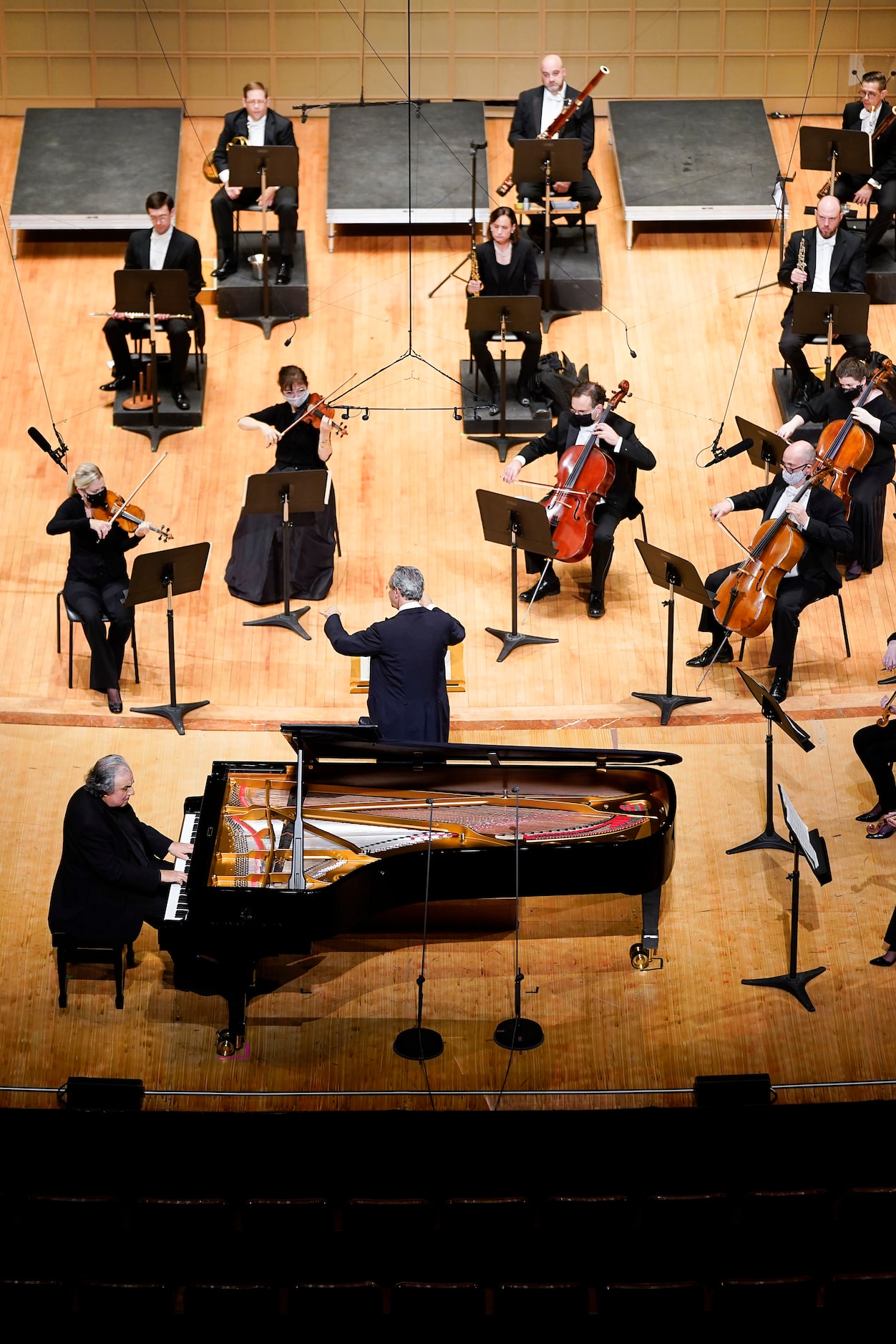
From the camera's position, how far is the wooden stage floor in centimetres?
639

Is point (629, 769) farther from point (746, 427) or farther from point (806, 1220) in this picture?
point (746, 427)

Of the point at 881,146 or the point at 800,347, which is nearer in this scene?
the point at 800,347

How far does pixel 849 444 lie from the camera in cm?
859

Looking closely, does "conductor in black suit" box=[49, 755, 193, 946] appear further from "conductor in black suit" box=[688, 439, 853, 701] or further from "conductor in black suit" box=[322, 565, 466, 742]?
"conductor in black suit" box=[688, 439, 853, 701]

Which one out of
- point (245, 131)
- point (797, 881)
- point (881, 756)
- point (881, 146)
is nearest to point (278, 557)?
point (245, 131)

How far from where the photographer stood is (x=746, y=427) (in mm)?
8609

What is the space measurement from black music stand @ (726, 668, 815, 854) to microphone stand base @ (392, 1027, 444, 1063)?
1465 millimetres

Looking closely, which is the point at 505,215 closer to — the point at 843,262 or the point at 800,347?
the point at 800,347

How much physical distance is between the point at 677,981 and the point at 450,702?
2138 millimetres

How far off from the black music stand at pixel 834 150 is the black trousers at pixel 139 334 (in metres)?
3.33

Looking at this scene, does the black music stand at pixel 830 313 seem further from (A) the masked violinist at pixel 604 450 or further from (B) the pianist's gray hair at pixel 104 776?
(B) the pianist's gray hair at pixel 104 776

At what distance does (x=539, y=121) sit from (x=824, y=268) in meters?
1.81

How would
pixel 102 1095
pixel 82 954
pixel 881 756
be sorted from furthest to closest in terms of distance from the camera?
pixel 881 756
pixel 82 954
pixel 102 1095

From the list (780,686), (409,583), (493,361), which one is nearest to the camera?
(409,583)
